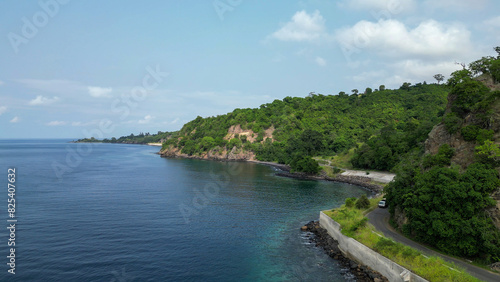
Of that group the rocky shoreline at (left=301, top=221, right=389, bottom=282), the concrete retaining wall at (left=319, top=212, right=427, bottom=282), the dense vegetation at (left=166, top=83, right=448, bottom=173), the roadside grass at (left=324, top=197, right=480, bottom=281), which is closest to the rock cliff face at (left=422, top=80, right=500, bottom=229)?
the roadside grass at (left=324, top=197, right=480, bottom=281)

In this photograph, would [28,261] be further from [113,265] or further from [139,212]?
[139,212]

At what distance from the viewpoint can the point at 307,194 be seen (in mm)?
79188

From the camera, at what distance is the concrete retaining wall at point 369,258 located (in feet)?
94.7

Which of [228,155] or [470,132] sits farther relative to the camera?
[228,155]

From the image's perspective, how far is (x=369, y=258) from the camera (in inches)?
1356

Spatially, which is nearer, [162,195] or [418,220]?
[418,220]

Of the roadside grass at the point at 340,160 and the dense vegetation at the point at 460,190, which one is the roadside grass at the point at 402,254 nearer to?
the dense vegetation at the point at 460,190

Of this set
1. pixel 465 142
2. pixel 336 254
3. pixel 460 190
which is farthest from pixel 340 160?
pixel 460 190

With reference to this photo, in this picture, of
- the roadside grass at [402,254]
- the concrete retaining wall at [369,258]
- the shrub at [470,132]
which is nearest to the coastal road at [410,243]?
the roadside grass at [402,254]

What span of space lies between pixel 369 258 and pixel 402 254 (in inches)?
177

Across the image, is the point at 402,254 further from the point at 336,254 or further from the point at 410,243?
the point at 336,254

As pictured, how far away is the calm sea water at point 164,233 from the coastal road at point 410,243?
9.66 metres

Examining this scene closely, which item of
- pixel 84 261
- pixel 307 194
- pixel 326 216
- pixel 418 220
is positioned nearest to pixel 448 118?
pixel 418 220

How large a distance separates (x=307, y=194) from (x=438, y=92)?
167 m
